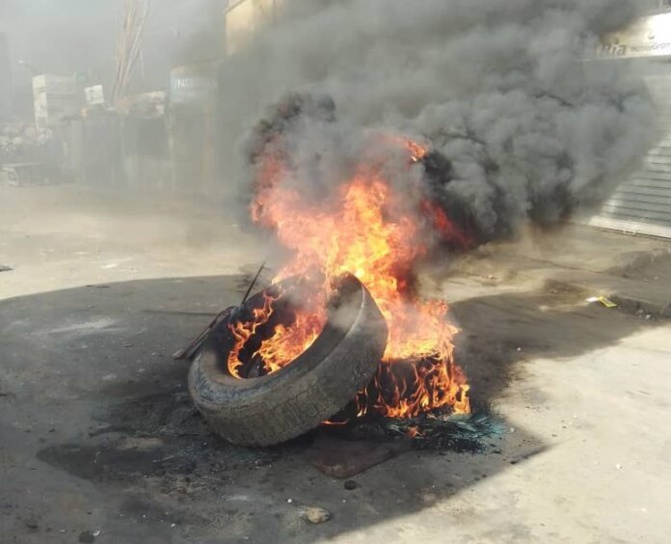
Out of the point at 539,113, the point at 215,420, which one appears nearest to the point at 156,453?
the point at 215,420

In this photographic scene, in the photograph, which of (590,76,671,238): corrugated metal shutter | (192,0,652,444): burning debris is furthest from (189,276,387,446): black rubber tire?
(590,76,671,238): corrugated metal shutter

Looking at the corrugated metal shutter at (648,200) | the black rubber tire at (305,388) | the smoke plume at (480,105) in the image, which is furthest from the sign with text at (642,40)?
the black rubber tire at (305,388)

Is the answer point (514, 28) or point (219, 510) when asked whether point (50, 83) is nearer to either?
point (514, 28)

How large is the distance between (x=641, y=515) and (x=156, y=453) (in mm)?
3164

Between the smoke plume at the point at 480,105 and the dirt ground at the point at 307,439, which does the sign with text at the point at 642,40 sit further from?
the dirt ground at the point at 307,439

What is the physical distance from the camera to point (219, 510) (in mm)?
3824

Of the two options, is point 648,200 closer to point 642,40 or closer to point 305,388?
point 642,40

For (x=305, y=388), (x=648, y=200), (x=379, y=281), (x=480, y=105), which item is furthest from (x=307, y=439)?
(x=648, y=200)

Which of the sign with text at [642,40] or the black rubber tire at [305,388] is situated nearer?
the black rubber tire at [305,388]

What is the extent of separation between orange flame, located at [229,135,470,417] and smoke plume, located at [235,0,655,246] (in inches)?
9.6

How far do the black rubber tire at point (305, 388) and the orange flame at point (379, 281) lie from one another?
0.55 meters

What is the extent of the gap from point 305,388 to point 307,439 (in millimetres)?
568

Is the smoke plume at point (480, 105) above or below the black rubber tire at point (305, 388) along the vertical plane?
above

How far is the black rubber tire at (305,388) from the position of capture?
4234mm
